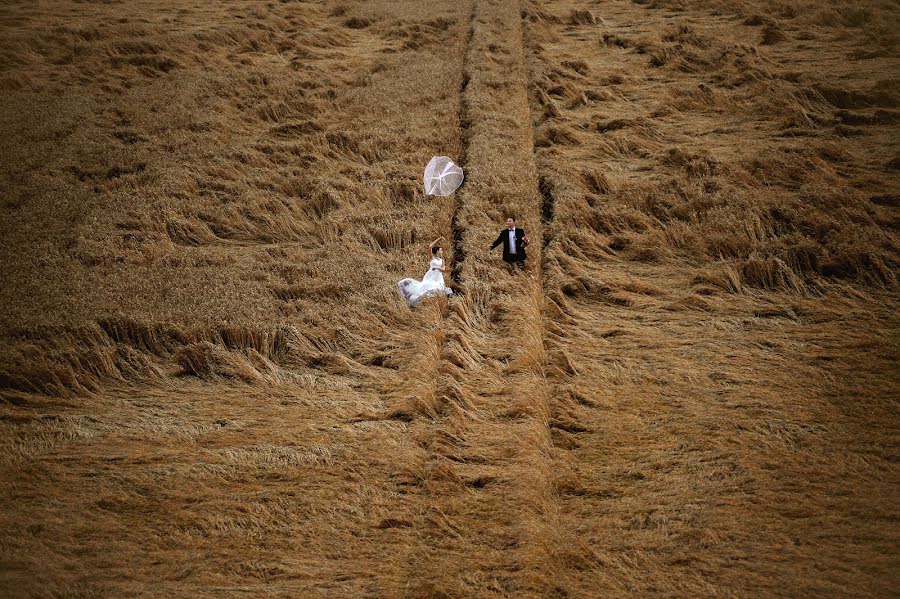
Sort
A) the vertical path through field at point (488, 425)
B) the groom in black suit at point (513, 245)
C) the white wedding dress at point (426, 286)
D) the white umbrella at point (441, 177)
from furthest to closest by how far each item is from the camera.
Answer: the white umbrella at point (441, 177), the groom in black suit at point (513, 245), the white wedding dress at point (426, 286), the vertical path through field at point (488, 425)

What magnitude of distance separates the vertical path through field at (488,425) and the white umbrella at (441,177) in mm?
134

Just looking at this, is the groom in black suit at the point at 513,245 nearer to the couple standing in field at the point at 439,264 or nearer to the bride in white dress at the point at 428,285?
the couple standing in field at the point at 439,264

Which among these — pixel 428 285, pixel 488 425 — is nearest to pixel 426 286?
pixel 428 285

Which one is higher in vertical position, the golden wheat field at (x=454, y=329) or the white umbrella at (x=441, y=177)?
the white umbrella at (x=441, y=177)

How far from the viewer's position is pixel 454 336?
494 cm

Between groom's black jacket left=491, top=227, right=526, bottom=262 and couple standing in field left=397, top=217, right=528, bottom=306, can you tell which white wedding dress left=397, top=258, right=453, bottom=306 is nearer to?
couple standing in field left=397, top=217, right=528, bottom=306

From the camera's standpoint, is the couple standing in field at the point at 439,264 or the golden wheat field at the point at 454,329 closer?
the golden wheat field at the point at 454,329

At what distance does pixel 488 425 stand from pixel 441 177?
3147 millimetres

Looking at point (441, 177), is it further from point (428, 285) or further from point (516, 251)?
point (428, 285)

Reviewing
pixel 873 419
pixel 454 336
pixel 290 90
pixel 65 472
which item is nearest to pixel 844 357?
pixel 873 419

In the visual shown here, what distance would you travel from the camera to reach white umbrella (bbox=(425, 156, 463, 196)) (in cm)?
675

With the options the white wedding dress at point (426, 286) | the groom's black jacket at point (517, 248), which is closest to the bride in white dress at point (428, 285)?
the white wedding dress at point (426, 286)

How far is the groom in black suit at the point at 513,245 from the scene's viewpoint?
572cm

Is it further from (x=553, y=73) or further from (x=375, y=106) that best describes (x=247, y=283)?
(x=553, y=73)
